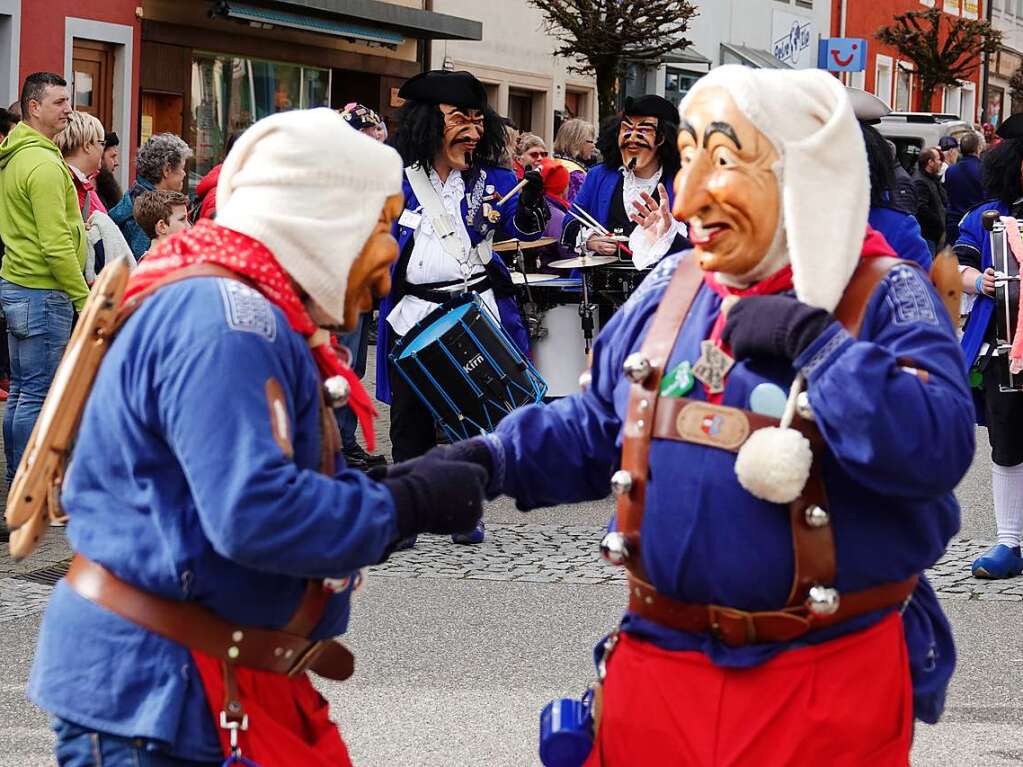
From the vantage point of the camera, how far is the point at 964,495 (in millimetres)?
9164

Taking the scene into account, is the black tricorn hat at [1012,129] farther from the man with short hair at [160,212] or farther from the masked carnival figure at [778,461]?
the masked carnival figure at [778,461]

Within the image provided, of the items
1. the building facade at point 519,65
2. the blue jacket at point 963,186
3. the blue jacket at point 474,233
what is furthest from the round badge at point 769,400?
the building facade at point 519,65

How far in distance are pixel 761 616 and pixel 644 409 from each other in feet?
1.28

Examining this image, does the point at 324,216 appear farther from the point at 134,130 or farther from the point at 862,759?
the point at 134,130

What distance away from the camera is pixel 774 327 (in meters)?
2.75

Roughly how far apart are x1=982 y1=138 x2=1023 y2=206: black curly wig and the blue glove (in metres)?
4.48

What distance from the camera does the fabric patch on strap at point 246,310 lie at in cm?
260

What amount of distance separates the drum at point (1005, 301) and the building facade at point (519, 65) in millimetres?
16091

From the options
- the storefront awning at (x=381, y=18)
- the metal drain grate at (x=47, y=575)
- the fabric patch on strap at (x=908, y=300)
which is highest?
the storefront awning at (x=381, y=18)

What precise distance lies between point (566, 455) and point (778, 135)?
72 cm

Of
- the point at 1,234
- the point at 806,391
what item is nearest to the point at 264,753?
the point at 806,391

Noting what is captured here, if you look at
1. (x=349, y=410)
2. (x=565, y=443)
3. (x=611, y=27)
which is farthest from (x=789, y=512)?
(x=611, y=27)

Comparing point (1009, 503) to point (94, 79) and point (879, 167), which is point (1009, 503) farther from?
point (94, 79)

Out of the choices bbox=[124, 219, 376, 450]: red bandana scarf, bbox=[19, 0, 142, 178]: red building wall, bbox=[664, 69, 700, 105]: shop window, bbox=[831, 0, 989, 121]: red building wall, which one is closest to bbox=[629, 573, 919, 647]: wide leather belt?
bbox=[124, 219, 376, 450]: red bandana scarf
